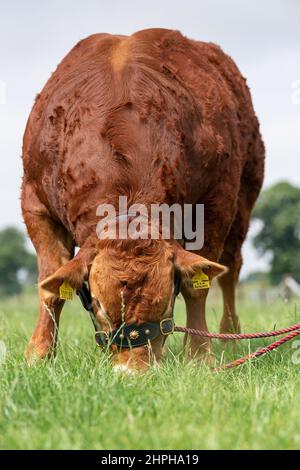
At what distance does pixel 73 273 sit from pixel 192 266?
73 cm

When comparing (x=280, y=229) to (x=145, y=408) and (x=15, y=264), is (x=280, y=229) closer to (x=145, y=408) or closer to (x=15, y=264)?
(x=15, y=264)

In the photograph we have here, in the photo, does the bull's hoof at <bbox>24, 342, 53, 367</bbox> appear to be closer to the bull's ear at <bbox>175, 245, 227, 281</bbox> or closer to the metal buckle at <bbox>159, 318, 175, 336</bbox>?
the metal buckle at <bbox>159, 318, 175, 336</bbox>

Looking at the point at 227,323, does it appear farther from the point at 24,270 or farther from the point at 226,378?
the point at 24,270

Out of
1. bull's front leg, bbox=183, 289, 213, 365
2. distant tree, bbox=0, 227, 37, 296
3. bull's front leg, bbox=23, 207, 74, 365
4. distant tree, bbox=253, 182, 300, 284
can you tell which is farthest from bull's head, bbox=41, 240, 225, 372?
distant tree, bbox=0, 227, 37, 296

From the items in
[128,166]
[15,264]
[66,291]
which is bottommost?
[15,264]

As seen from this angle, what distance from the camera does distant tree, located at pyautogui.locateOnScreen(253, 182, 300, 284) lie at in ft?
225

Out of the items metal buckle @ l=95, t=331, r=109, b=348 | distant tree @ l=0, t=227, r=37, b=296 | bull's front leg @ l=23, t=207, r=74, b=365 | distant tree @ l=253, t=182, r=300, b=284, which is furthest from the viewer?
distant tree @ l=0, t=227, r=37, b=296

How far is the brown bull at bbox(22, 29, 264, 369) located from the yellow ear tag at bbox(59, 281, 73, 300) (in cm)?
4

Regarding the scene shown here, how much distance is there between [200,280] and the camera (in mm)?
5180

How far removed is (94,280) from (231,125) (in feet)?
7.41

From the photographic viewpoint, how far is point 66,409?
12.5 ft

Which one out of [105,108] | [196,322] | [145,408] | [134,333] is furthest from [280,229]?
[145,408]

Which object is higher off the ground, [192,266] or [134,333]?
[192,266]

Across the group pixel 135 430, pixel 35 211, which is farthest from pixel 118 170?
pixel 135 430
